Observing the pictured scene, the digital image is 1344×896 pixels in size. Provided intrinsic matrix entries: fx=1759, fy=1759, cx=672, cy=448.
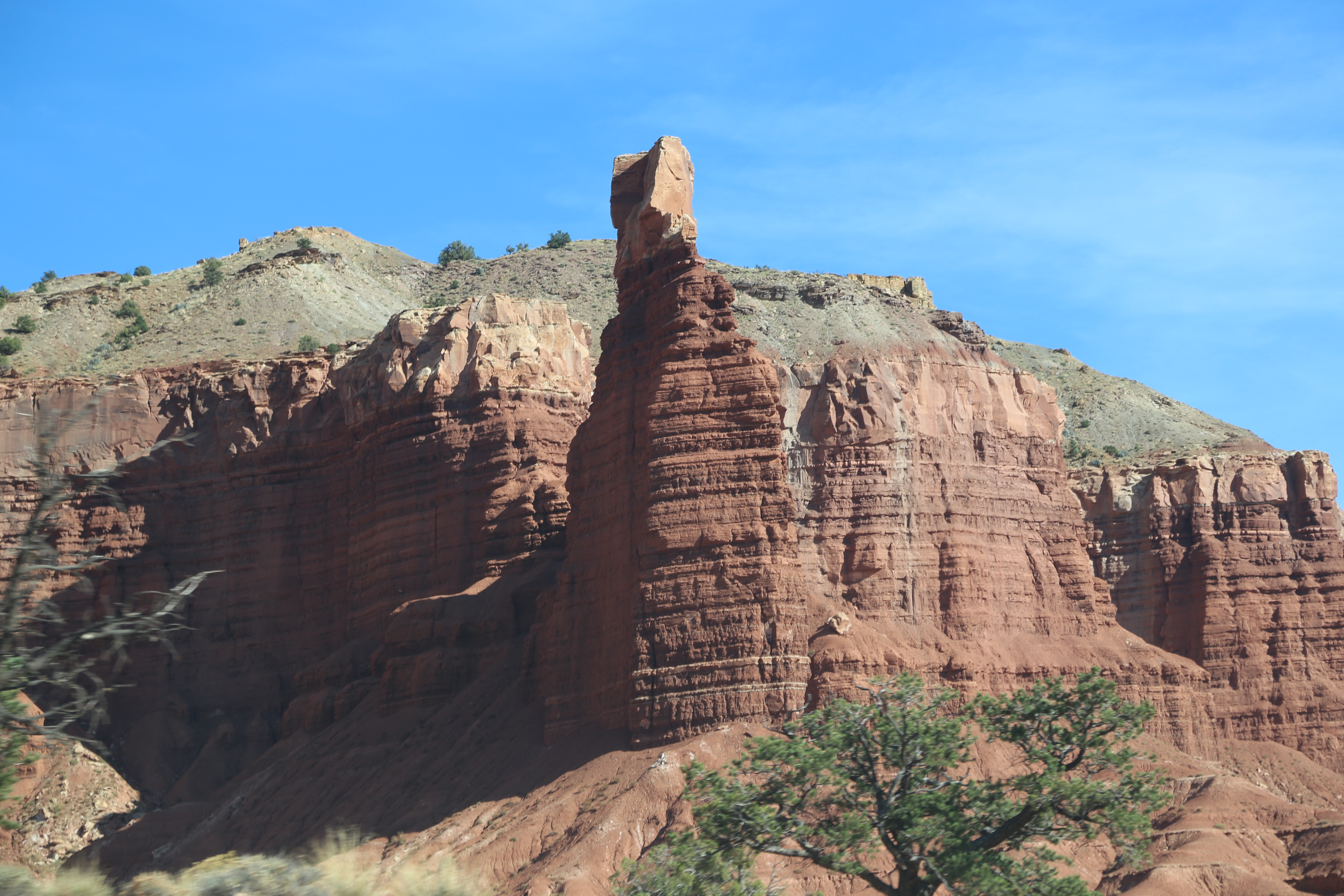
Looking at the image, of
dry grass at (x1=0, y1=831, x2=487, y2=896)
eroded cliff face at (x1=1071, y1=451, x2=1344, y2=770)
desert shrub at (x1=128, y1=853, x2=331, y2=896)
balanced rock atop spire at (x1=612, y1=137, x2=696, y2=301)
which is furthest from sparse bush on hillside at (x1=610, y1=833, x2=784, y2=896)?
eroded cliff face at (x1=1071, y1=451, x2=1344, y2=770)

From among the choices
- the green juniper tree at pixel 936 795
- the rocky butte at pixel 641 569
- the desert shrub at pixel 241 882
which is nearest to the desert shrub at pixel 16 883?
the desert shrub at pixel 241 882

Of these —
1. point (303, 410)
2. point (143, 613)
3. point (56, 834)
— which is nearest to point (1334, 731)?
point (303, 410)

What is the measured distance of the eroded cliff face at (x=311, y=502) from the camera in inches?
2808

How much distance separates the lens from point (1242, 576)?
80.6 metres

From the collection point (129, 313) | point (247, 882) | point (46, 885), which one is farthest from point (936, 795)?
point (129, 313)

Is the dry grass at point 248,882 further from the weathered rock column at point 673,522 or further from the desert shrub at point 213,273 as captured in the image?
the desert shrub at point 213,273

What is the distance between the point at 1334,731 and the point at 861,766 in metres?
53.5

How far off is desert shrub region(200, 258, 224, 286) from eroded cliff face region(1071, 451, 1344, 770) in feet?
214

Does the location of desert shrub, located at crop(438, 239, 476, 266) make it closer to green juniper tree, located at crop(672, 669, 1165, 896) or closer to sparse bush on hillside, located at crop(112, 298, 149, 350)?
sparse bush on hillside, located at crop(112, 298, 149, 350)

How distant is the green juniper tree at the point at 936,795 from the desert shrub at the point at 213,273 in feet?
323

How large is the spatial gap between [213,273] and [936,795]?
104m

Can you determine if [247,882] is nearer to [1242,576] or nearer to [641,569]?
[641,569]

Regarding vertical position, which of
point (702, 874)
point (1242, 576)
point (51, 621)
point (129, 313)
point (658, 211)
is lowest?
point (702, 874)

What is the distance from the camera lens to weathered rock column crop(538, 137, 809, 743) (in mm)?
53125
